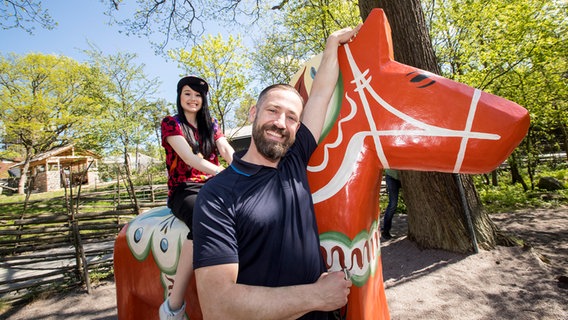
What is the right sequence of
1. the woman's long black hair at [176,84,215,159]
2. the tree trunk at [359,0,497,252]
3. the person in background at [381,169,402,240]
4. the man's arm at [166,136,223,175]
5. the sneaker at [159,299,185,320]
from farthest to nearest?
the person in background at [381,169,402,240], the tree trunk at [359,0,497,252], the woman's long black hair at [176,84,215,159], the man's arm at [166,136,223,175], the sneaker at [159,299,185,320]

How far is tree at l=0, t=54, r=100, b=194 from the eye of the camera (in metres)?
18.7

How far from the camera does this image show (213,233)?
1081 millimetres

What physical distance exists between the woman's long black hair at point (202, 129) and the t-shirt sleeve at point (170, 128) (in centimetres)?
8

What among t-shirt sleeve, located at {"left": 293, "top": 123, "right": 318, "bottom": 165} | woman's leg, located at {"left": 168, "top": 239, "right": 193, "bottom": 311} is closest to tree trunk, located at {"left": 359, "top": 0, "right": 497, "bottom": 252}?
t-shirt sleeve, located at {"left": 293, "top": 123, "right": 318, "bottom": 165}

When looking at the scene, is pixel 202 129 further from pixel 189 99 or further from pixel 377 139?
pixel 377 139

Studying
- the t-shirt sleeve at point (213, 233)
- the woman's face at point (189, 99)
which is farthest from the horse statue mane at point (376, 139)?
the woman's face at point (189, 99)

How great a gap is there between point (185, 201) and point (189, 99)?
76 centimetres


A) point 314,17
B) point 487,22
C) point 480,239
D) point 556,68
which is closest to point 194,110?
point 480,239

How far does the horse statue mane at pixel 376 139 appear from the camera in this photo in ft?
3.61

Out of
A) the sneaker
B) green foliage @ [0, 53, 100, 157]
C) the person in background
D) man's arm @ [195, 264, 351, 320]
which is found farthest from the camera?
green foliage @ [0, 53, 100, 157]

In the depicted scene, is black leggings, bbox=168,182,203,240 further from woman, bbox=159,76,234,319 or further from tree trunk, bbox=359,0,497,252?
tree trunk, bbox=359,0,497,252

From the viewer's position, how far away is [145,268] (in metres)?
1.88

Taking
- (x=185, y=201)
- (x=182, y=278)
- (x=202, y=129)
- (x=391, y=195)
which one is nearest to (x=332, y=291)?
(x=182, y=278)

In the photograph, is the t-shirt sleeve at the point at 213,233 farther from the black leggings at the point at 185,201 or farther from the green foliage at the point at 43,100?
the green foliage at the point at 43,100
